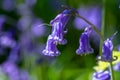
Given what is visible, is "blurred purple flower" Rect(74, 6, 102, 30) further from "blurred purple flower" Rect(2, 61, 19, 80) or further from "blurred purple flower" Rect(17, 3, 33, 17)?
"blurred purple flower" Rect(2, 61, 19, 80)

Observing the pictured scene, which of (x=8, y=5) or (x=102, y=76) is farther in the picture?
(x=8, y=5)

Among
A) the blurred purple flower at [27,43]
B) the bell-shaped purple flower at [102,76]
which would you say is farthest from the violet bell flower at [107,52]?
the blurred purple flower at [27,43]

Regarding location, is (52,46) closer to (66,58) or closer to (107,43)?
(107,43)

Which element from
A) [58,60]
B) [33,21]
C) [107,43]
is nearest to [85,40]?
[107,43]

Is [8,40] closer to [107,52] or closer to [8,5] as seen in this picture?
[8,5]

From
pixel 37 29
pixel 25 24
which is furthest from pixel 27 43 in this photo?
pixel 37 29

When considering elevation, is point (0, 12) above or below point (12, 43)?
above
